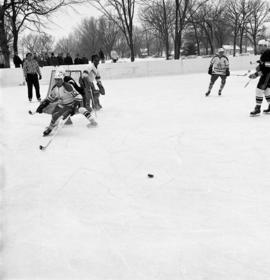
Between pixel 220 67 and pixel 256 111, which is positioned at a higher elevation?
pixel 220 67

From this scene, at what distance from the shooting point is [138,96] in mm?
11969

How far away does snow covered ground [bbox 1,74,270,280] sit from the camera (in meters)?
2.85

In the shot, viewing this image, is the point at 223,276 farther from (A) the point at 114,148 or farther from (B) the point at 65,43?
(B) the point at 65,43

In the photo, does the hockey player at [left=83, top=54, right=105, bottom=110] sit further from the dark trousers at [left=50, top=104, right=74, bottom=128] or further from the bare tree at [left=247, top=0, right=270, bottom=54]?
the bare tree at [left=247, top=0, right=270, bottom=54]

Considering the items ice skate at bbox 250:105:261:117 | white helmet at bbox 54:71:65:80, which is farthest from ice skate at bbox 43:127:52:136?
ice skate at bbox 250:105:261:117

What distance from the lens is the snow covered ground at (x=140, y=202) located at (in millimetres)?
2850

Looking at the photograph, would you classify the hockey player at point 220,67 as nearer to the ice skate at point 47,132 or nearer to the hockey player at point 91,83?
the hockey player at point 91,83

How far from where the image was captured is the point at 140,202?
3939mm

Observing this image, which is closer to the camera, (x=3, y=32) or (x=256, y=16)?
(x=3, y=32)

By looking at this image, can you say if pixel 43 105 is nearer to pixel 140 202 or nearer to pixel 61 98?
pixel 61 98

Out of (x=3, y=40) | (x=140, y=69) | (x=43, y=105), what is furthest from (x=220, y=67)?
(x=3, y=40)

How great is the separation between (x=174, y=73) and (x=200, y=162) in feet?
53.1

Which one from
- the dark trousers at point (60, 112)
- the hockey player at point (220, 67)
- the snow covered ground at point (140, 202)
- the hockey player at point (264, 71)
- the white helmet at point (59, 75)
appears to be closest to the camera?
the snow covered ground at point (140, 202)

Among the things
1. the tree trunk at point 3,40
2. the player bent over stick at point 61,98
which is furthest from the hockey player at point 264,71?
the tree trunk at point 3,40
